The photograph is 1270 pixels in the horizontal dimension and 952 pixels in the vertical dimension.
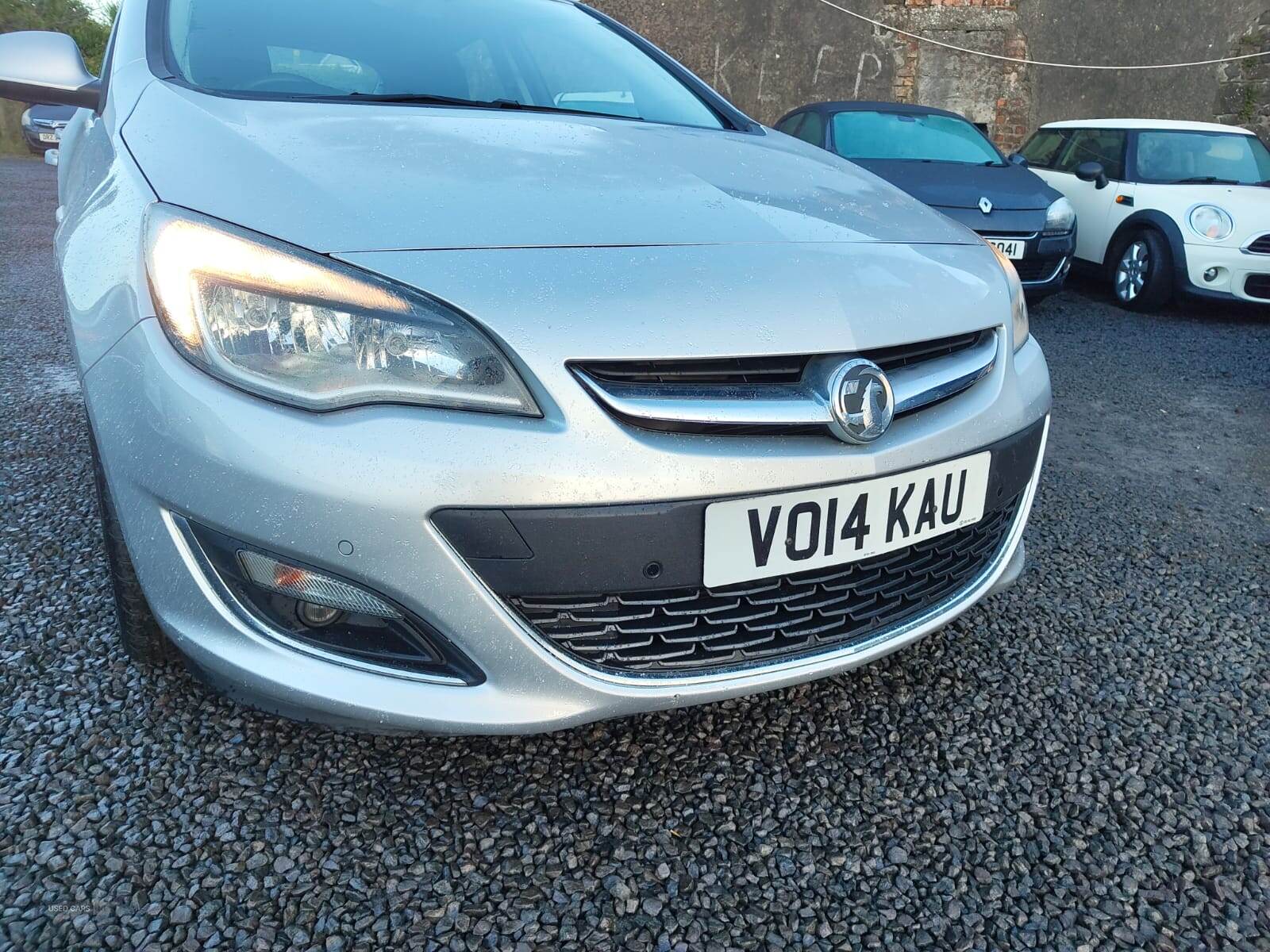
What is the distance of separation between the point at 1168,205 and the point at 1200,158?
69 centimetres

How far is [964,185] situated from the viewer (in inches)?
210

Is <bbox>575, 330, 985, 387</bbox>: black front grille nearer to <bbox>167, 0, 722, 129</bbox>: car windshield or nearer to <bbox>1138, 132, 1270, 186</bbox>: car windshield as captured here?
<bbox>167, 0, 722, 129</bbox>: car windshield

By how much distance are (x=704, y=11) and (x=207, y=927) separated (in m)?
12.1

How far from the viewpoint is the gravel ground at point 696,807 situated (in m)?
1.20

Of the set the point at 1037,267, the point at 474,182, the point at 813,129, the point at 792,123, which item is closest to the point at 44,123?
the point at 792,123

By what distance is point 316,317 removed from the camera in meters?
1.20

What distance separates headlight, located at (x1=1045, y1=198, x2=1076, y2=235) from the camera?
5277mm

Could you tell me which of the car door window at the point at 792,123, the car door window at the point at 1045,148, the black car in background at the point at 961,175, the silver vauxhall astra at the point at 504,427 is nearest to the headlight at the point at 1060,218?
the black car in background at the point at 961,175

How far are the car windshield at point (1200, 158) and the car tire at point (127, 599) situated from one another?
6343mm

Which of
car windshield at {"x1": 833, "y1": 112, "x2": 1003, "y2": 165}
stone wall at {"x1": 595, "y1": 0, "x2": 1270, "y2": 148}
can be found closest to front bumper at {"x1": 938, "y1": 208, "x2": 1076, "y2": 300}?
car windshield at {"x1": 833, "y1": 112, "x2": 1003, "y2": 165}

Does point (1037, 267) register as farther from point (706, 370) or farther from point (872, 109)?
point (706, 370)

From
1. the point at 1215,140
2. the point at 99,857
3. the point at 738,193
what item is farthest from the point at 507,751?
the point at 1215,140

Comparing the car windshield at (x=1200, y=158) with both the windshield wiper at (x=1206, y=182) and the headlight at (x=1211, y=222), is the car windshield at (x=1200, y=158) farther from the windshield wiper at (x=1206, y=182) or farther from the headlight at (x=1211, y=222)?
the headlight at (x=1211, y=222)

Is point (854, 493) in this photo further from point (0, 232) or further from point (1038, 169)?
point (0, 232)
